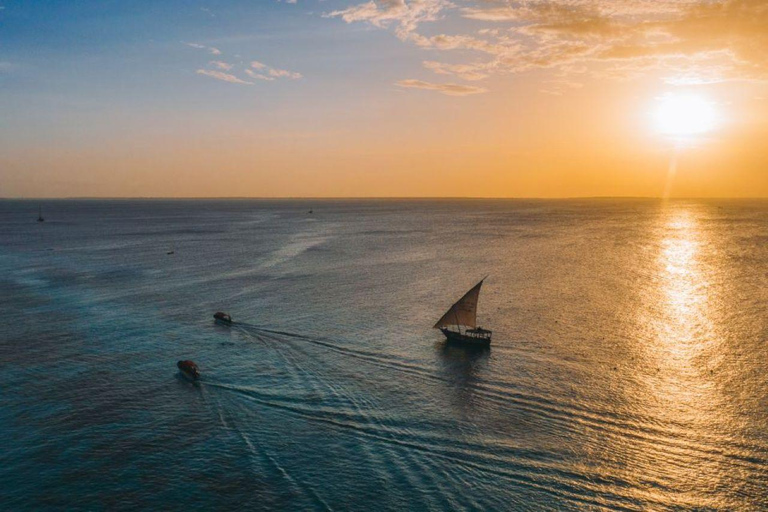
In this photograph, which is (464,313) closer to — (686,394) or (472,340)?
(472,340)

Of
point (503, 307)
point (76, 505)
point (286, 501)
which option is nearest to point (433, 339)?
point (503, 307)

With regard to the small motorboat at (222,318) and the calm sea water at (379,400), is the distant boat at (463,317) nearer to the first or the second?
the calm sea water at (379,400)

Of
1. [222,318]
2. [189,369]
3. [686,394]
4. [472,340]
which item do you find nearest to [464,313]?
[472,340]

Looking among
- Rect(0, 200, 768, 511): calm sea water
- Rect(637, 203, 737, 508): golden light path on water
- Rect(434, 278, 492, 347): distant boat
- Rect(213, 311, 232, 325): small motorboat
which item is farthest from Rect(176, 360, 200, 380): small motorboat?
Rect(637, 203, 737, 508): golden light path on water

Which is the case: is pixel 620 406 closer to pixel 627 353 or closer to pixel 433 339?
pixel 627 353

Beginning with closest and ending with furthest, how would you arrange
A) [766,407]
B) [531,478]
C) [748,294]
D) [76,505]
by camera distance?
[76,505] < [531,478] < [766,407] < [748,294]

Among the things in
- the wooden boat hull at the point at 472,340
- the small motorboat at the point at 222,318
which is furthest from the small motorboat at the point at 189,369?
the wooden boat hull at the point at 472,340

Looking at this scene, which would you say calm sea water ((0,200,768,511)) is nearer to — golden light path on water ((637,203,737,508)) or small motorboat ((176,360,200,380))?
golden light path on water ((637,203,737,508))
